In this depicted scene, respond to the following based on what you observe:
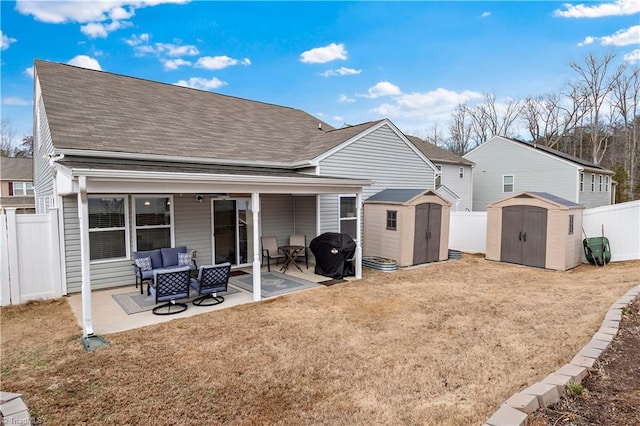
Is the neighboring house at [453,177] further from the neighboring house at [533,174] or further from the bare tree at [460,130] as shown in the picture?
the bare tree at [460,130]

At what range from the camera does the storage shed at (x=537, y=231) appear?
10.1 meters

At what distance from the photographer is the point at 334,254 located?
9.31m

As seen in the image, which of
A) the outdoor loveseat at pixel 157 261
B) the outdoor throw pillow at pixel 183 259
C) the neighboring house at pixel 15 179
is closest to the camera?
the outdoor loveseat at pixel 157 261

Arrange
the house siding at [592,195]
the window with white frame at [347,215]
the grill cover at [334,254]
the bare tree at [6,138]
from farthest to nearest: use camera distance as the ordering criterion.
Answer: the bare tree at [6,138], the house siding at [592,195], the window with white frame at [347,215], the grill cover at [334,254]

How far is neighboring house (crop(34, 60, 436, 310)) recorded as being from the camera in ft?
23.4

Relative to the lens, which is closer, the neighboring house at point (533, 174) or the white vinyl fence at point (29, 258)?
the white vinyl fence at point (29, 258)

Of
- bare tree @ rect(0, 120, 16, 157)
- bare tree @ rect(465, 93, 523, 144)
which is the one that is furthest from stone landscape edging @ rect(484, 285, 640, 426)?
bare tree @ rect(0, 120, 16, 157)

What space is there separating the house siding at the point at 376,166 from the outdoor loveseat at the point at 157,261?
4.07 metres

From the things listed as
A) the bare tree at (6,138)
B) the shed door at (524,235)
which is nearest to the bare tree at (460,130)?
the shed door at (524,235)

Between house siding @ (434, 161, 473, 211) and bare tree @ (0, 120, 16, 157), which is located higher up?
bare tree @ (0, 120, 16, 157)

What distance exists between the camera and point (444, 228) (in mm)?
11531

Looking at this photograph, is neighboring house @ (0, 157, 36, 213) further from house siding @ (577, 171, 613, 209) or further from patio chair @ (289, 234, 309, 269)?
house siding @ (577, 171, 613, 209)

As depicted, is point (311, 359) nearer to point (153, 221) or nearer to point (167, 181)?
point (167, 181)

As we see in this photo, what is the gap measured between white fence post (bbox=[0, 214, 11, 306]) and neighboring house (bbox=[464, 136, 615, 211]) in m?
24.1
